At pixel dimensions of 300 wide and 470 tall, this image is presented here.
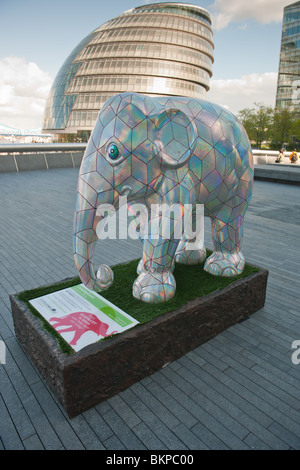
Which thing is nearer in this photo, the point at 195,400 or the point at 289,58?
the point at 195,400

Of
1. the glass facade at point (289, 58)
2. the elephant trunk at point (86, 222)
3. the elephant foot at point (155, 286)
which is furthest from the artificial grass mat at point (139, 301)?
the glass facade at point (289, 58)

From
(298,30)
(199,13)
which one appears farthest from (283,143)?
(298,30)

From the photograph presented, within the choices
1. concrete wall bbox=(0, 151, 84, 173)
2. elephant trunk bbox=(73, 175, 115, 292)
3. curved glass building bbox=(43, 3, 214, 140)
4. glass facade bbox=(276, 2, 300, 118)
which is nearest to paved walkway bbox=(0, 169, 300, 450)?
elephant trunk bbox=(73, 175, 115, 292)

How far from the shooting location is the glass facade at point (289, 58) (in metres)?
52.8

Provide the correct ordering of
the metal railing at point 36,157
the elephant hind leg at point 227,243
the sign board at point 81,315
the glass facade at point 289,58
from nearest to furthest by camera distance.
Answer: the sign board at point 81,315 < the elephant hind leg at point 227,243 < the metal railing at point 36,157 < the glass facade at point 289,58

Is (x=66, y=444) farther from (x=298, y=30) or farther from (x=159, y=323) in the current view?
A: (x=298, y=30)

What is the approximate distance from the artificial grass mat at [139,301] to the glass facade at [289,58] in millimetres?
56642

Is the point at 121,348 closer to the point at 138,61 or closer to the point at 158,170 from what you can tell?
the point at 158,170

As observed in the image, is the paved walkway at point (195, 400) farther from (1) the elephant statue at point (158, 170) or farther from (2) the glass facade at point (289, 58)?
(2) the glass facade at point (289, 58)

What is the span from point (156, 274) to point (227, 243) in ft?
3.36

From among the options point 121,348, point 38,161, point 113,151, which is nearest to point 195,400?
point 121,348

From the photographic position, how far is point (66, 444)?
2.18 m

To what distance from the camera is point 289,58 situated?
55094 millimetres

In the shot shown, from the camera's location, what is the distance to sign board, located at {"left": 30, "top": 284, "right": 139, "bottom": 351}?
2613 mm
